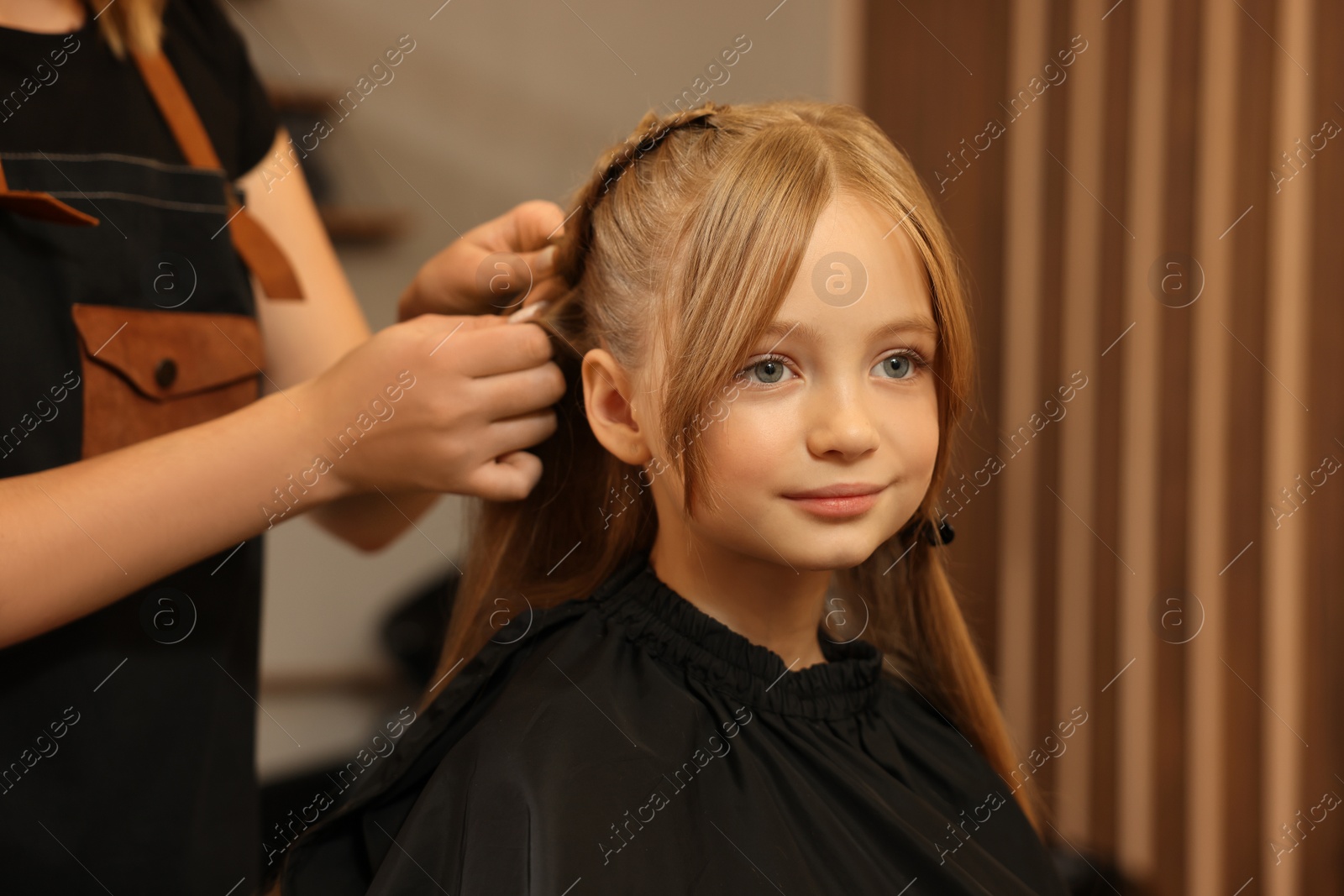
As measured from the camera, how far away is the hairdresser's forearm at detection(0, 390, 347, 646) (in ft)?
2.15

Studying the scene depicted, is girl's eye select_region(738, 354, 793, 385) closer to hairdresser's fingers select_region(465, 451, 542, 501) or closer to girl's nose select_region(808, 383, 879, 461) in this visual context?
girl's nose select_region(808, 383, 879, 461)

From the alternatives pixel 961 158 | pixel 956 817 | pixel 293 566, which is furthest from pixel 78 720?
pixel 961 158

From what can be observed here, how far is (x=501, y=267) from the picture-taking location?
2.93 ft

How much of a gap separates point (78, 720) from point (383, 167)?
1391 millimetres

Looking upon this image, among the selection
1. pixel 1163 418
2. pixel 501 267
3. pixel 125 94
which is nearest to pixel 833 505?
pixel 501 267

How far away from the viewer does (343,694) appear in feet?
6.44

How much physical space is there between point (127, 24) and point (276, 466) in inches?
17.0

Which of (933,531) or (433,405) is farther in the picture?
(933,531)

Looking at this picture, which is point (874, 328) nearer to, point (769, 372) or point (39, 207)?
point (769, 372)

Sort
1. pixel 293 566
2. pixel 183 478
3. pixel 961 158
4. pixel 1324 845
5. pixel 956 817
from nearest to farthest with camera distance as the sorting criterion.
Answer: pixel 183 478 → pixel 956 817 → pixel 1324 845 → pixel 961 158 → pixel 293 566

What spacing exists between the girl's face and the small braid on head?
164 millimetres

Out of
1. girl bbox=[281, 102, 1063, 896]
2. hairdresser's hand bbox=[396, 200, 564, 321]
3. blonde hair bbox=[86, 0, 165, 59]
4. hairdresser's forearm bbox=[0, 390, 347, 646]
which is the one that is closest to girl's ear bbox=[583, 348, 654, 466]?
girl bbox=[281, 102, 1063, 896]

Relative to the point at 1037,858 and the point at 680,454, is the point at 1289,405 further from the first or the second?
the point at 680,454

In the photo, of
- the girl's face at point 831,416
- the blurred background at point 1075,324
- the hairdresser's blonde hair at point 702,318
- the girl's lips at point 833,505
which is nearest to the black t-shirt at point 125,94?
the hairdresser's blonde hair at point 702,318
